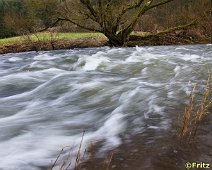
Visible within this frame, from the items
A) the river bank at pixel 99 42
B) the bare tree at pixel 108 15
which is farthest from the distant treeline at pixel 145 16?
the river bank at pixel 99 42

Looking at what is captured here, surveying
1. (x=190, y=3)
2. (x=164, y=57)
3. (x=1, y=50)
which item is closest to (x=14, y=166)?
(x=164, y=57)

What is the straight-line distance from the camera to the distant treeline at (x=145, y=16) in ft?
63.2

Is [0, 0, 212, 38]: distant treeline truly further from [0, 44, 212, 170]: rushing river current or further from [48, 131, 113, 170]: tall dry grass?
[48, 131, 113, 170]: tall dry grass

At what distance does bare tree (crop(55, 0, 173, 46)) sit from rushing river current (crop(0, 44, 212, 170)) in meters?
5.55

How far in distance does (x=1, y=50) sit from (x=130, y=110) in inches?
578

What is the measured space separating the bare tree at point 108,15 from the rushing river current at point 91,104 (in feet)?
18.2

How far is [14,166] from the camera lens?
15.2 ft

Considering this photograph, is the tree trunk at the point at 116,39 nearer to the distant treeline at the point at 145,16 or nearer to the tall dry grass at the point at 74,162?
the distant treeline at the point at 145,16

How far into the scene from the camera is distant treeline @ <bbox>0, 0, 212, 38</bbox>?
1925 centimetres

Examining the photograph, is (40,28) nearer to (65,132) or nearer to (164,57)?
(164,57)

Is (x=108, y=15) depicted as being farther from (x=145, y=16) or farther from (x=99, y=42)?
(x=145, y=16)

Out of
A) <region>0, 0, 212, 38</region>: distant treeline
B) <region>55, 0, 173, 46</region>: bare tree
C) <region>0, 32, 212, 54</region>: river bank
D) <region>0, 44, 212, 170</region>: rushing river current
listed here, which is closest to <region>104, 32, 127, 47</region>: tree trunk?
<region>55, 0, 173, 46</region>: bare tree

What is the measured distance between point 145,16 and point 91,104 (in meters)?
16.1

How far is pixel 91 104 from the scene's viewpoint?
295 inches
